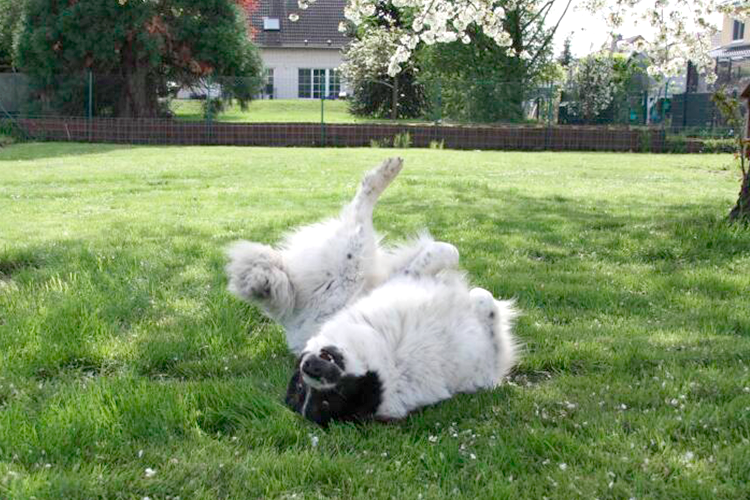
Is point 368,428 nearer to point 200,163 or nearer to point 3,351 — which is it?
point 3,351

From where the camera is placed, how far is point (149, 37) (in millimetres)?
21781

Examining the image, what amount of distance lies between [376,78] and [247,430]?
29.5 m

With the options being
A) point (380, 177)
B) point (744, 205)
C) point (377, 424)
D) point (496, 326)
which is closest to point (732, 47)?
point (744, 205)

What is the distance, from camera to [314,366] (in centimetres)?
279

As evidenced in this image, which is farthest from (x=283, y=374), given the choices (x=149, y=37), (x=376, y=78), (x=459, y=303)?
(x=376, y=78)

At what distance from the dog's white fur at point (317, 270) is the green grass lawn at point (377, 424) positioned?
300mm

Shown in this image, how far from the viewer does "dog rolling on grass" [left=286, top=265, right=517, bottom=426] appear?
2.91m

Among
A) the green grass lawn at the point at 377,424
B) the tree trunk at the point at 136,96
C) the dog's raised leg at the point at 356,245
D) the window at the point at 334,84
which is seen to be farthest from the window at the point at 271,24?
the dog's raised leg at the point at 356,245

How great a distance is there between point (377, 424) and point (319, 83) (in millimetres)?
39975

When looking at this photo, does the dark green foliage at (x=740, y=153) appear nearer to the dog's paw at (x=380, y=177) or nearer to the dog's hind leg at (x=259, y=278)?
the dog's paw at (x=380, y=177)

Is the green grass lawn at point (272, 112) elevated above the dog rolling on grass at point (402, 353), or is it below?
above

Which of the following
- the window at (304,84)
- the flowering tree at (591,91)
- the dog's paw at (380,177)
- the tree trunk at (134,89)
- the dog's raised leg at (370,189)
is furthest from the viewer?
the window at (304,84)

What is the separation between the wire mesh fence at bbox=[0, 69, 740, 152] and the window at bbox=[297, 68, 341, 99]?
1369 centimetres

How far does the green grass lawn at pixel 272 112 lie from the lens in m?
22.8
